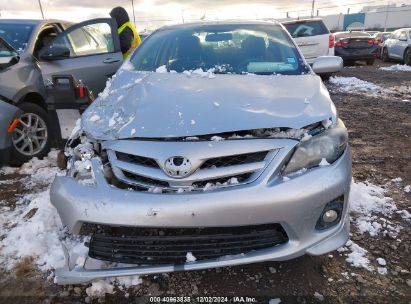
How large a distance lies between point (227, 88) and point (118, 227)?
1161 mm

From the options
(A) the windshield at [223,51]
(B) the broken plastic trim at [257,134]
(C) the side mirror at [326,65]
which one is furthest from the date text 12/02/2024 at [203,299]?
(C) the side mirror at [326,65]

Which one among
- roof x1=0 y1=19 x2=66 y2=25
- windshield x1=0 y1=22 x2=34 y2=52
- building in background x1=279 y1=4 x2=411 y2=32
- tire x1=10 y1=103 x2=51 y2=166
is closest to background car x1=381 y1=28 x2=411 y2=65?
roof x1=0 y1=19 x2=66 y2=25

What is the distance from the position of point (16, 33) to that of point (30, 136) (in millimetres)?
1486

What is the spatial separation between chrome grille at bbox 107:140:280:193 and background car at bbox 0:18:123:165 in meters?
1.99

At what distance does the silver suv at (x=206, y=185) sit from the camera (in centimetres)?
197

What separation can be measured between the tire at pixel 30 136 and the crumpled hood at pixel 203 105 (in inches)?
61.9

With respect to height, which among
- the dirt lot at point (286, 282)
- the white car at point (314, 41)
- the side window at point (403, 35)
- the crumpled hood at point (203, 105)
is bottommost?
the side window at point (403, 35)

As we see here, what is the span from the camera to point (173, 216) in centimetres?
194

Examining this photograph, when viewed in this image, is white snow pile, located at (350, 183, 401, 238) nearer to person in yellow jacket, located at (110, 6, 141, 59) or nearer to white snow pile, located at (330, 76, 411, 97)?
person in yellow jacket, located at (110, 6, 141, 59)

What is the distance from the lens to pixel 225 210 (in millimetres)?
1933

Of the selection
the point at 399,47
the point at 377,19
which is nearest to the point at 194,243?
the point at 399,47

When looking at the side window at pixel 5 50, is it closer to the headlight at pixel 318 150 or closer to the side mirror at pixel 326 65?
the side mirror at pixel 326 65

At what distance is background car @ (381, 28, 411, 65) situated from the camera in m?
14.9

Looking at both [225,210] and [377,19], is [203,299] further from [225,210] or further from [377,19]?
[377,19]
